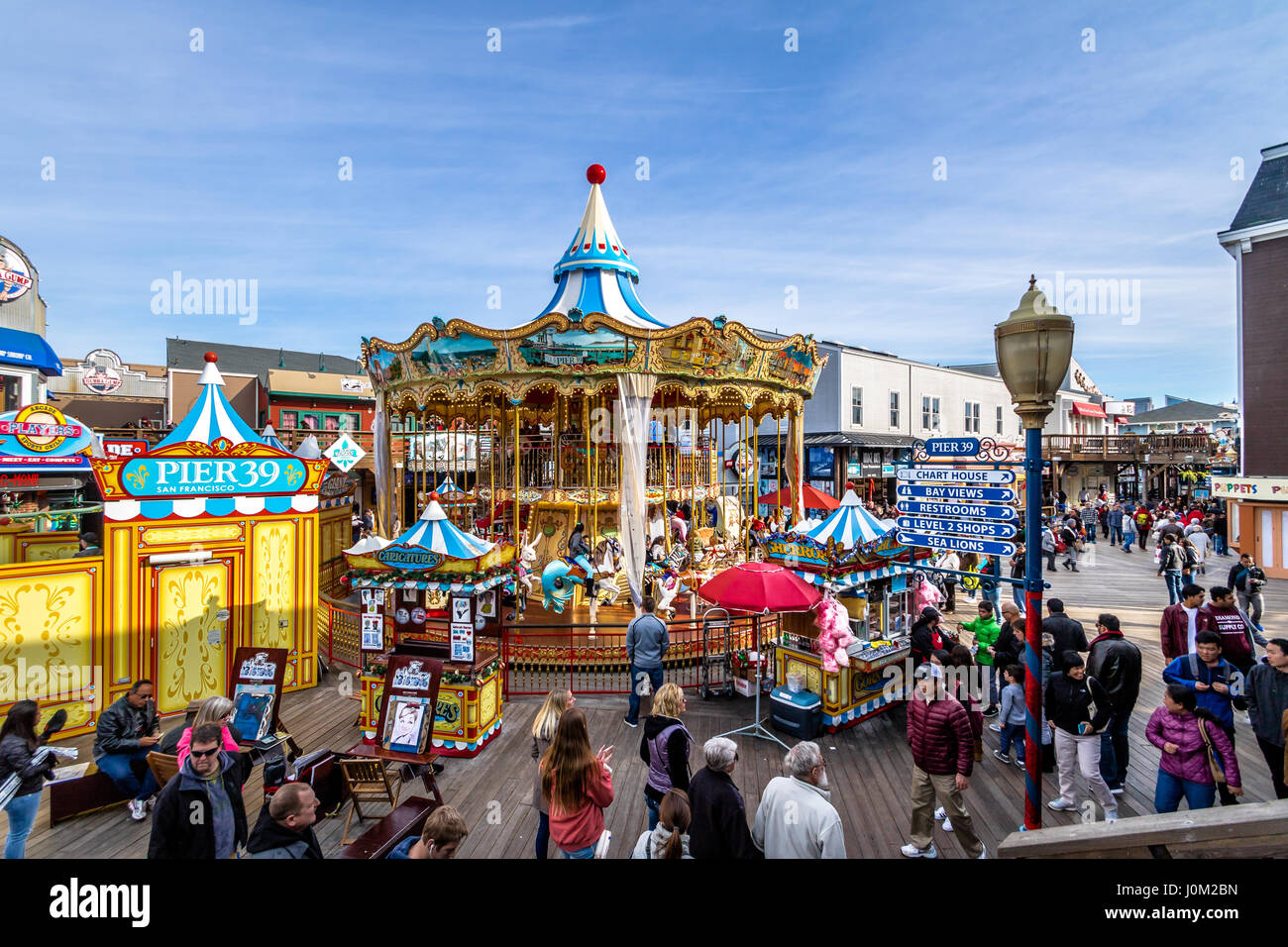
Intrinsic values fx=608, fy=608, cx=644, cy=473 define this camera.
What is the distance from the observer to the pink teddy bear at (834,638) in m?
7.07

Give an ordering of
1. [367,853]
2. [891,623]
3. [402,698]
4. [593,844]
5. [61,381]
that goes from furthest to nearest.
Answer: [61,381]
[891,623]
[402,698]
[367,853]
[593,844]

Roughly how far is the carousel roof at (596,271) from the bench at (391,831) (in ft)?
36.0

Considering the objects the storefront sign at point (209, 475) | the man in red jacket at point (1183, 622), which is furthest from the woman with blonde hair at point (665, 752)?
the storefront sign at point (209, 475)

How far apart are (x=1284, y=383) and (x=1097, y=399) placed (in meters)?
38.5

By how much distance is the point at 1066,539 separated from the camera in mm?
18672

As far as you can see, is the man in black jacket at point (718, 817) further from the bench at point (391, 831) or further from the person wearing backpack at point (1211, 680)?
the person wearing backpack at point (1211, 680)

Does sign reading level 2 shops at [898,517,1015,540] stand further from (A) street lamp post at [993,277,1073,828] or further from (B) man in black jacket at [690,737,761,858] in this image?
(B) man in black jacket at [690,737,761,858]

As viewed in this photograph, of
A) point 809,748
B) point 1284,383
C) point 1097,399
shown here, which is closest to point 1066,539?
point 1284,383

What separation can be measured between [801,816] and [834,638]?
167 inches

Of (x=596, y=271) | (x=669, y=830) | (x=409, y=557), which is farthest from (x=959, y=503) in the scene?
(x=596, y=271)

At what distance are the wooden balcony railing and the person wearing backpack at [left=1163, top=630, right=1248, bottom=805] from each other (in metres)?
32.6

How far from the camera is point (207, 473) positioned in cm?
820

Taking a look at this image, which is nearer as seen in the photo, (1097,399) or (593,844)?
(593,844)
